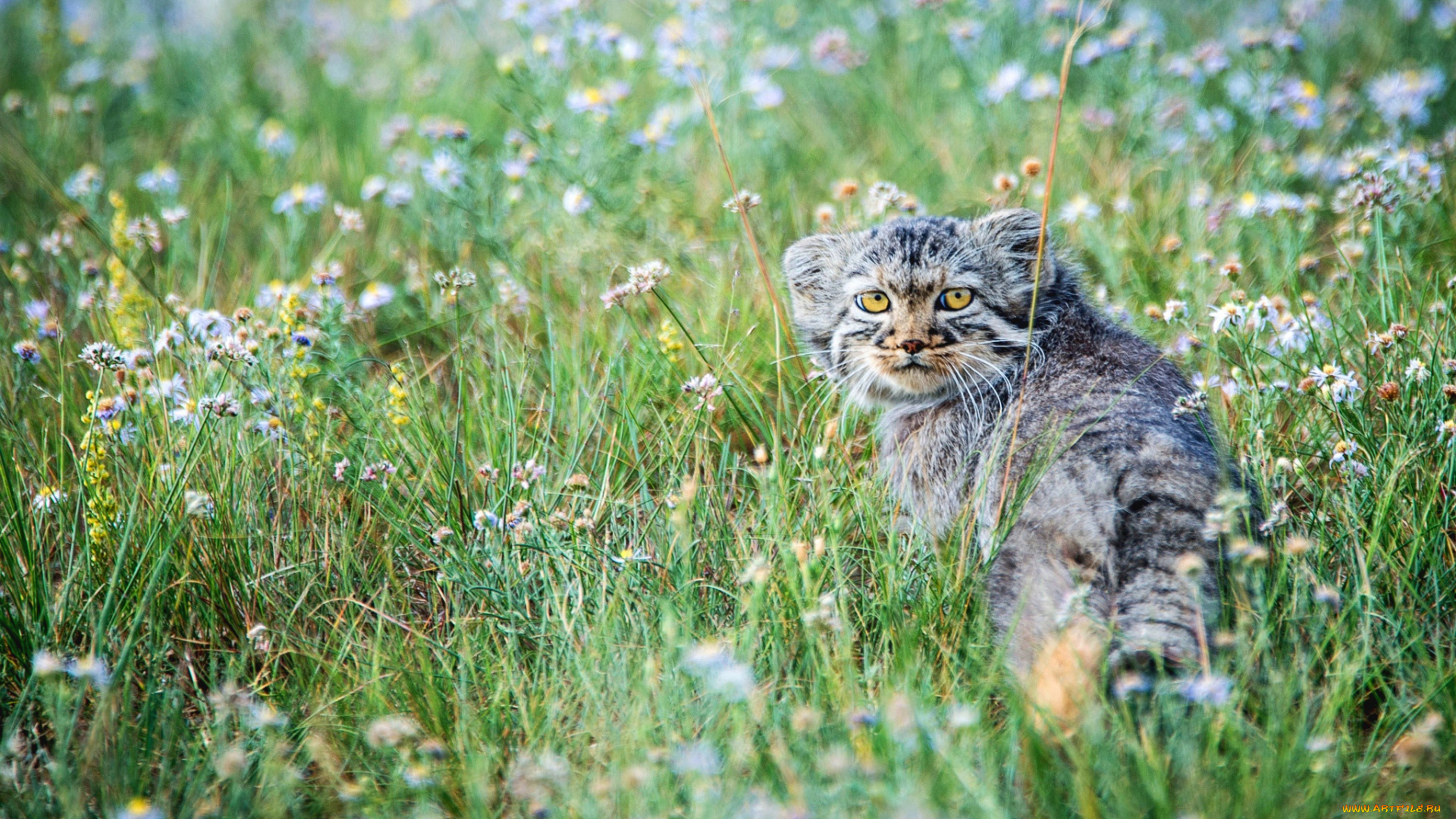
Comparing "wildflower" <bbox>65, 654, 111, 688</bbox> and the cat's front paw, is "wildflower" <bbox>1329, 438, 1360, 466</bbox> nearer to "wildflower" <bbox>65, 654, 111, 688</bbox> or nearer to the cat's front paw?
the cat's front paw

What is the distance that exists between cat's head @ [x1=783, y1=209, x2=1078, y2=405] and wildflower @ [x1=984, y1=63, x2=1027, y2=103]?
5.73 feet

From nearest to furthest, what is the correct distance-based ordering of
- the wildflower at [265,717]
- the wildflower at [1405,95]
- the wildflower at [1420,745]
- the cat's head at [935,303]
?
the wildflower at [1420,745], the wildflower at [265,717], the cat's head at [935,303], the wildflower at [1405,95]

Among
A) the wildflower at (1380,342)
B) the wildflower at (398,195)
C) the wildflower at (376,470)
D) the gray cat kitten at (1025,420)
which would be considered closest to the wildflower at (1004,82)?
the gray cat kitten at (1025,420)

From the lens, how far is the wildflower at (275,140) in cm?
554

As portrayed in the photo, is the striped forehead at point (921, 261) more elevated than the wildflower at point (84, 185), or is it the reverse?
the wildflower at point (84, 185)

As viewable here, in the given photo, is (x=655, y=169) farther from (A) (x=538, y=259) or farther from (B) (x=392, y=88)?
(B) (x=392, y=88)

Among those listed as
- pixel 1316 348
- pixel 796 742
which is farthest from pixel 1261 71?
pixel 796 742

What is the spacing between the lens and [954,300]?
3676 mm

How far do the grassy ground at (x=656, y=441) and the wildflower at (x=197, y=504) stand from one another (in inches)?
1.6

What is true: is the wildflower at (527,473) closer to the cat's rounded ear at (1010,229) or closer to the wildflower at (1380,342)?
the cat's rounded ear at (1010,229)

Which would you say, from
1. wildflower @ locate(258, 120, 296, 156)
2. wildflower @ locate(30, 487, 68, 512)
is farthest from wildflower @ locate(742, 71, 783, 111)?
wildflower @ locate(30, 487, 68, 512)

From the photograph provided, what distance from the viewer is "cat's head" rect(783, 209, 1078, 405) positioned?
358cm

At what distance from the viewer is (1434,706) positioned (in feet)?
7.88

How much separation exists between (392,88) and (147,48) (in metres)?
2.04
